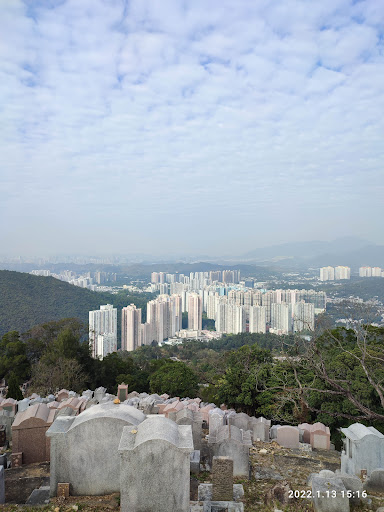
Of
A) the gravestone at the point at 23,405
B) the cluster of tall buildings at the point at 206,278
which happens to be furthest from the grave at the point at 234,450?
the cluster of tall buildings at the point at 206,278

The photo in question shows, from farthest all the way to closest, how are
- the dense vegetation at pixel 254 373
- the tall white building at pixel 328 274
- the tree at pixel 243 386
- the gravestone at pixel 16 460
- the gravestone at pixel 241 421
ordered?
1. the tall white building at pixel 328 274
2. the tree at pixel 243 386
3. the dense vegetation at pixel 254 373
4. the gravestone at pixel 241 421
5. the gravestone at pixel 16 460

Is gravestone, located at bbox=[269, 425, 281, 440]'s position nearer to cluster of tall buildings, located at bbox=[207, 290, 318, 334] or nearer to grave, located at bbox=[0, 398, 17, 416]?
grave, located at bbox=[0, 398, 17, 416]

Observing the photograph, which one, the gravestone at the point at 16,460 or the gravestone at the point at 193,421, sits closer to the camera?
the gravestone at the point at 16,460

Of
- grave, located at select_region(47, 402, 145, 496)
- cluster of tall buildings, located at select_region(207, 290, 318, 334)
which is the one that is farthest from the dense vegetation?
cluster of tall buildings, located at select_region(207, 290, 318, 334)

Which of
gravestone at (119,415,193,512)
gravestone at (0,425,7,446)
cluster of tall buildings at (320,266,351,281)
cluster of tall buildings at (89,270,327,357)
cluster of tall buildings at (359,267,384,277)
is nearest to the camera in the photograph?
gravestone at (119,415,193,512)

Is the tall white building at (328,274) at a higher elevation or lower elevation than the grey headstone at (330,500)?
lower

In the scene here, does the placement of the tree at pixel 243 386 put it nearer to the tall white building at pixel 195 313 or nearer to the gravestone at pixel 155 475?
the gravestone at pixel 155 475
